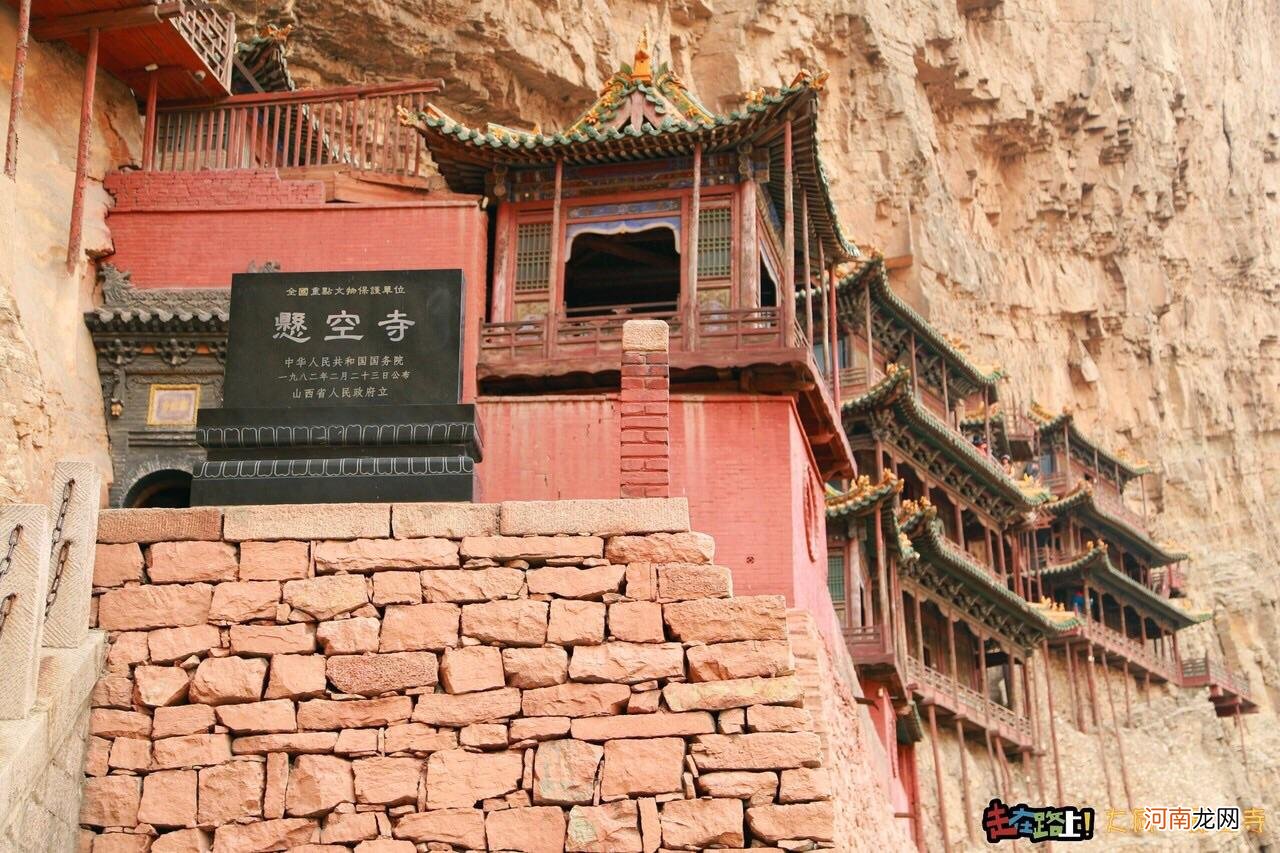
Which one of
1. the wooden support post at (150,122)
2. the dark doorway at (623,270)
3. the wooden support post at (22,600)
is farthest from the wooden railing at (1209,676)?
the wooden support post at (22,600)

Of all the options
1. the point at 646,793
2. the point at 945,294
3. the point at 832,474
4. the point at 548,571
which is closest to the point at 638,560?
the point at 548,571

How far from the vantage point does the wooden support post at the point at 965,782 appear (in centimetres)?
2861

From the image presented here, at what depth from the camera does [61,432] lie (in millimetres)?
15062

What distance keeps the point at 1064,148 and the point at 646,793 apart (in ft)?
124

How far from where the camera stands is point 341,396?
392 inches

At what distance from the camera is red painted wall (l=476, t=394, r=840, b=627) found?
14922mm

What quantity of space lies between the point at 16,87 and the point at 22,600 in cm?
792

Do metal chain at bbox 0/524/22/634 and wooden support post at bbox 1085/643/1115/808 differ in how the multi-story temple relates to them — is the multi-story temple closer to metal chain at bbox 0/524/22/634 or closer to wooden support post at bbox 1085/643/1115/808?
metal chain at bbox 0/524/22/634

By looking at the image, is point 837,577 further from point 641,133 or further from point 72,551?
point 72,551

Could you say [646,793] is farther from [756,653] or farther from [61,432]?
[61,432]

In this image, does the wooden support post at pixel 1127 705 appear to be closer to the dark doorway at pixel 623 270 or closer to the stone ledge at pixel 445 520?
the dark doorway at pixel 623 270

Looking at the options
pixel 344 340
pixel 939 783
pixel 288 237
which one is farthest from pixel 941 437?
pixel 344 340

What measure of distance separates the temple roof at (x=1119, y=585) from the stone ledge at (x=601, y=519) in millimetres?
29914

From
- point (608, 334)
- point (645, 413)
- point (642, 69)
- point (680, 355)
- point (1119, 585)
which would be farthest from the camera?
point (1119, 585)
